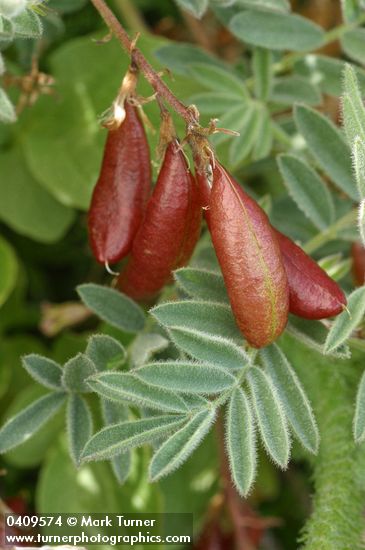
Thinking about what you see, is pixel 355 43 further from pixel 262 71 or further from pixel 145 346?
pixel 145 346

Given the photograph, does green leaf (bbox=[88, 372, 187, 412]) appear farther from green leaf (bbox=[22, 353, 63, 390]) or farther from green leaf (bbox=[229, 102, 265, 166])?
green leaf (bbox=[229, 102, 265, 166])

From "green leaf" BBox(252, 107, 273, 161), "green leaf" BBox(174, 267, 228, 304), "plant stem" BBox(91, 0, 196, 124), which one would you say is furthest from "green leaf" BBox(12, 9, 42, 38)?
"green leaf" BBox(252, 107, 273, 161)

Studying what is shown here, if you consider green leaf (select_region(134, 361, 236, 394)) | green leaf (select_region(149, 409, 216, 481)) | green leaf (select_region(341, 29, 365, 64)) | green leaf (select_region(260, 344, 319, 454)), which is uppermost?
green leaf (select_region(341, 29, 365, 64))

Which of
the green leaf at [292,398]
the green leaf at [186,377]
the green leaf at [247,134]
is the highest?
the green leaf at [247,134]

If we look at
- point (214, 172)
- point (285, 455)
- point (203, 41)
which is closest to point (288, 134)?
point (203, 41)

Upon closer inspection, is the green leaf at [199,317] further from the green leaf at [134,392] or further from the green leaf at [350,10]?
the green leaf at [350,10]

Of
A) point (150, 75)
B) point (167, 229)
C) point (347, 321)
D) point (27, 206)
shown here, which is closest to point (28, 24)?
point (150, 75)

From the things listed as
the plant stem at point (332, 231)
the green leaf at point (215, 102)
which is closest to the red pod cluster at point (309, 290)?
the plant stem at point (332, 231)
